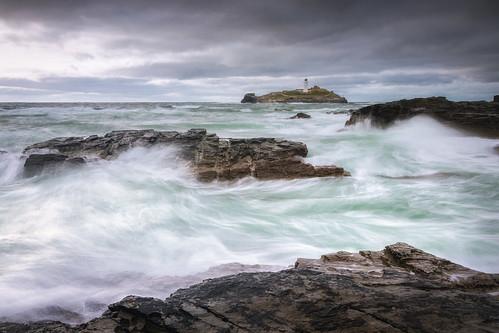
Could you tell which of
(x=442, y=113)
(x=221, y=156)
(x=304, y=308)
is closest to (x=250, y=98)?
(x=442, y=113)

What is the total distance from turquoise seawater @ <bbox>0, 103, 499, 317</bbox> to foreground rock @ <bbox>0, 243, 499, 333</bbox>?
3.72ft

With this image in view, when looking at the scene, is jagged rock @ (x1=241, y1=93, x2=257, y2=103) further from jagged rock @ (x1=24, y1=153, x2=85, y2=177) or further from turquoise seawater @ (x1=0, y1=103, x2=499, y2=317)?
jagged rock @ (x1=24, y1=153, x2=85, y2=177)

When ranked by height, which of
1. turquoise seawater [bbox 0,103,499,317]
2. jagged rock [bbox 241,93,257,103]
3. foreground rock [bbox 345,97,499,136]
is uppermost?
jagged rock [bbox 241,93,257,103]

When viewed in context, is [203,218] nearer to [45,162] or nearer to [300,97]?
[45,162]

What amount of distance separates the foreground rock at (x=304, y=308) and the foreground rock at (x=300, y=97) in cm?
9799

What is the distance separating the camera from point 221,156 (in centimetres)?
915

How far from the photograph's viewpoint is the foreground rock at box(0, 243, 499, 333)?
2.27 m

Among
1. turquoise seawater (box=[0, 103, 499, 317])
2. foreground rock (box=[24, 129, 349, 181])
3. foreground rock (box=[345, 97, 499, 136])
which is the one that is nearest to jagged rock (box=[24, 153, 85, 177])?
foreground rock (box=[24, 129, 349, 181])

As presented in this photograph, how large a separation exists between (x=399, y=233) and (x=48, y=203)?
629 centimetres

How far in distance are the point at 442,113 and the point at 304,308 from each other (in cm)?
1511

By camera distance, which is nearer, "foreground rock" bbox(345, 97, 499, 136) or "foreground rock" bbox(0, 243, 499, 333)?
"foreground rock" bbox(0, 243, 499, 333)

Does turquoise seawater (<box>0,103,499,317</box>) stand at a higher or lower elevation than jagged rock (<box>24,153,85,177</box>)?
lower

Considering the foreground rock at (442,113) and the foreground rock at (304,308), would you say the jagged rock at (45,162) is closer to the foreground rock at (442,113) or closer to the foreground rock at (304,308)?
the foreground rock at (304,308)

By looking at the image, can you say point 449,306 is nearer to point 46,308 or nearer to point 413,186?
point 46,308
